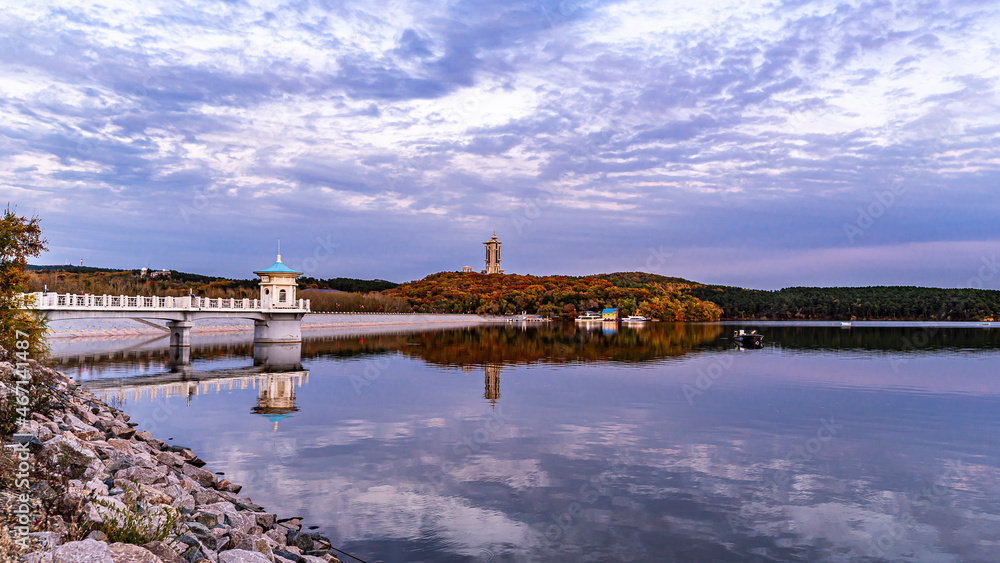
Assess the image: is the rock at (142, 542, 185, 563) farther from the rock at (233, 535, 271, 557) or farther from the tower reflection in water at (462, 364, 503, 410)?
the tower reflection in water at (462, 364, 503, 410)

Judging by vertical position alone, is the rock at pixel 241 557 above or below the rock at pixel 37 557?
below

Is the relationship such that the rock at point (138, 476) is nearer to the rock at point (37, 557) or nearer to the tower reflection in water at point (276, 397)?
the rock at point (37, 557)

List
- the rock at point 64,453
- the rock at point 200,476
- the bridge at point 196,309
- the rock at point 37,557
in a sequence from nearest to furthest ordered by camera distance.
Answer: the rock at point 37,557 → the rock at point 64,453 → the rock at point 200,476 → the bridge at point 196,309

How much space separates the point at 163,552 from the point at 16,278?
16889 mm

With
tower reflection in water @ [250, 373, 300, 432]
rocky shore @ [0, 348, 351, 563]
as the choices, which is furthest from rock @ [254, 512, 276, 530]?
tower reflection in water @ [250, 373, 300, 432]

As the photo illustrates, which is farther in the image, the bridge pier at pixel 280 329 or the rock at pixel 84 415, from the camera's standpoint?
the bridge pier at pixel 280 329

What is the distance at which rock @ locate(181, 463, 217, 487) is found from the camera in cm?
1343

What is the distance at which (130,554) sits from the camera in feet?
21.5

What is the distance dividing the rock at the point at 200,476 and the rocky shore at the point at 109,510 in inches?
0.9

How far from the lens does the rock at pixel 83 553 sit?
6169mm

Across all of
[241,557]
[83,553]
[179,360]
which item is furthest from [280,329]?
[83,553]

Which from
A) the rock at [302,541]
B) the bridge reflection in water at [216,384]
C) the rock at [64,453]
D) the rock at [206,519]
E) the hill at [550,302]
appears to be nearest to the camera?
the rock at [206,519]

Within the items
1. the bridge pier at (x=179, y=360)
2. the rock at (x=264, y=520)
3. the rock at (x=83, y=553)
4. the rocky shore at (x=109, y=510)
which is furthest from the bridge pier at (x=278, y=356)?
the rock at (x=83, y=553)

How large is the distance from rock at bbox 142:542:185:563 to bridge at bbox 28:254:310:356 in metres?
38.6
